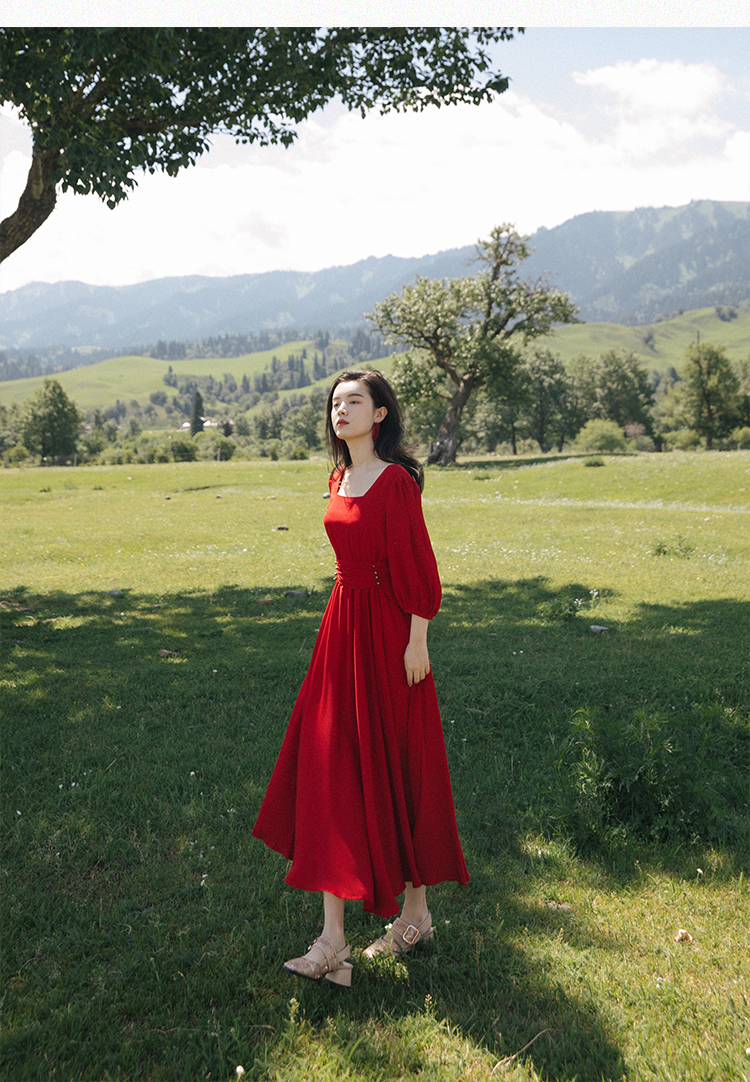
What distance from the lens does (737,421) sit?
7981cm

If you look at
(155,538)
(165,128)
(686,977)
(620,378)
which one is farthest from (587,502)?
(620,378)

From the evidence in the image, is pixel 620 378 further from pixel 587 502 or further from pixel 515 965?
pixel 515 965

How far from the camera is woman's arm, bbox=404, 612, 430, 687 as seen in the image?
380 cm

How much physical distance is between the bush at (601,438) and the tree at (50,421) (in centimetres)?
6407

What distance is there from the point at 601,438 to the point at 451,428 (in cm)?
4100

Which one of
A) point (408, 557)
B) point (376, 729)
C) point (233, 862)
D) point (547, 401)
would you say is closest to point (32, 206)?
point (408, 557)

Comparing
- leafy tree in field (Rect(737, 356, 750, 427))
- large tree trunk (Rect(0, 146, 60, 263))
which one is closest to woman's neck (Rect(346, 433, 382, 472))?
large tree trunk (Rect(0, 146, 60, 263))

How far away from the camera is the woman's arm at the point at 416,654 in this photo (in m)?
3.80

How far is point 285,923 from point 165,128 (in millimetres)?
11222

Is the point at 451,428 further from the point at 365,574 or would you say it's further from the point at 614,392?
the point at 614,392

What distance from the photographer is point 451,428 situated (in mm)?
44188

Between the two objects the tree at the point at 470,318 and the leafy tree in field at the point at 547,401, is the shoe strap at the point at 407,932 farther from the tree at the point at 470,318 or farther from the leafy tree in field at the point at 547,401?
the leafy tree in field at the point at 547,401

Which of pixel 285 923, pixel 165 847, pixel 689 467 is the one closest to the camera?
pixel 285 923

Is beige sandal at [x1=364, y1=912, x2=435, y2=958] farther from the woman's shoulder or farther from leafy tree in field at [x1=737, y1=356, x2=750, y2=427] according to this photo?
leafy tree in field at [x1=737, y1=356, x2=750, y2=427]
